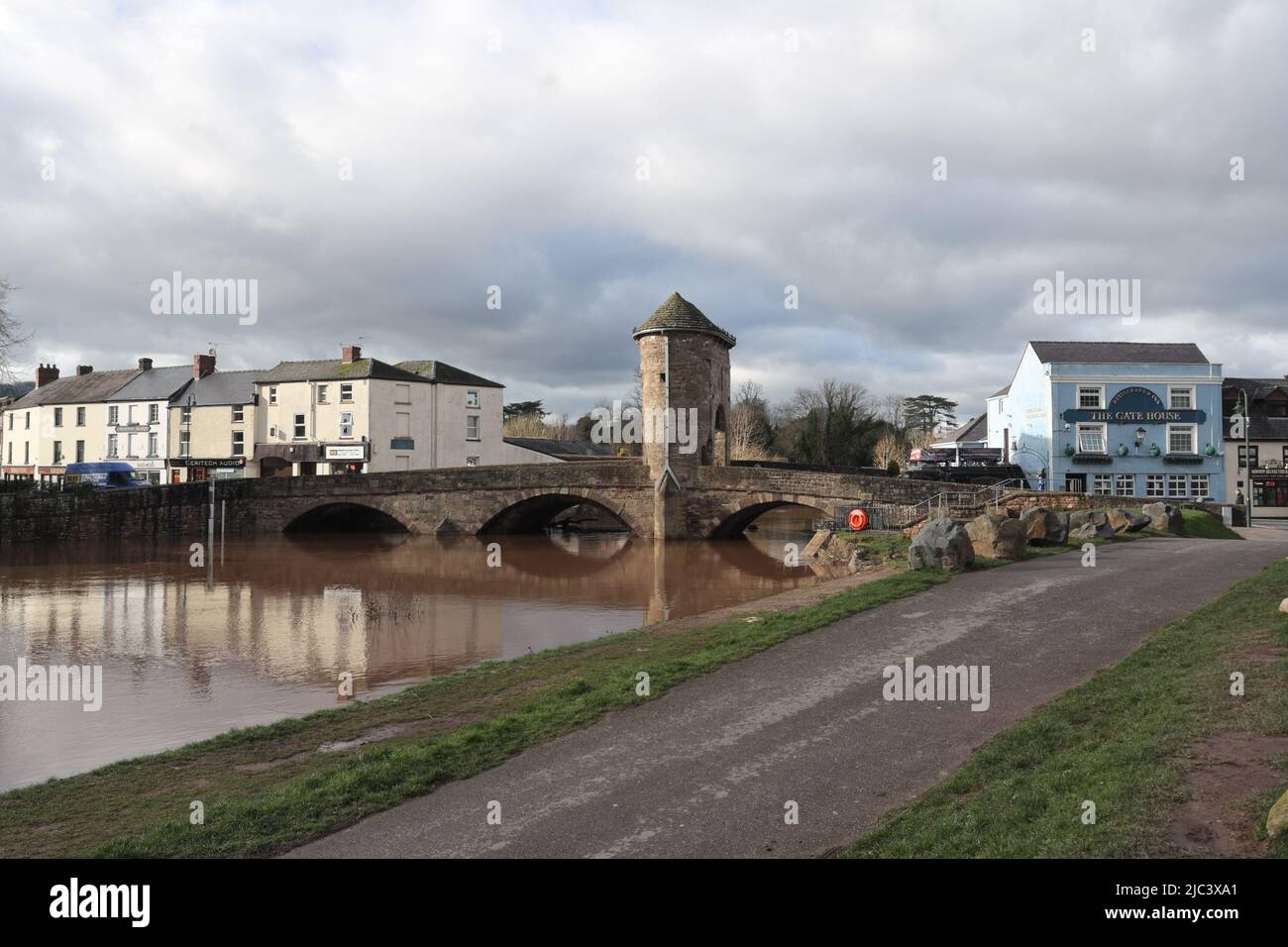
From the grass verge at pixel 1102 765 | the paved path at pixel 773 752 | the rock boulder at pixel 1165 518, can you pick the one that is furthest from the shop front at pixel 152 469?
the grass verge at pixel 1102 765

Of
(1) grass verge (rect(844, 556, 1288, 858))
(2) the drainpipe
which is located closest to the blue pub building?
(2) the drainpipe

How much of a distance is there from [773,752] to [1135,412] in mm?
45414

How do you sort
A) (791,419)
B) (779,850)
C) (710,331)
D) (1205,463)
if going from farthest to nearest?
(791,419) → (1205,463) → (710,331) → (779,850)

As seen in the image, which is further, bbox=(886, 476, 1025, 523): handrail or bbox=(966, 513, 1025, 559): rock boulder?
bbox=(886, 476, 1025, 523): handrail

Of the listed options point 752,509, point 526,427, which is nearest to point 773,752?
point 752,509

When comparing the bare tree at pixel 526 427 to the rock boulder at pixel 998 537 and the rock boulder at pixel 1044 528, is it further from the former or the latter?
the rock boulder at pixel 998 537

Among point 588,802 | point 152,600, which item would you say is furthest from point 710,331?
point 588,802

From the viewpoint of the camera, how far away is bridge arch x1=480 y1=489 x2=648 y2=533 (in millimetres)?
35688

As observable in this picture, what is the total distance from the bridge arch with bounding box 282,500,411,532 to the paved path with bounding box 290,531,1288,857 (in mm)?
33936

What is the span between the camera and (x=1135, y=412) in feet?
146

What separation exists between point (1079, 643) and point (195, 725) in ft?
34.0

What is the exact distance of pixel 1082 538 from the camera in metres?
21.3

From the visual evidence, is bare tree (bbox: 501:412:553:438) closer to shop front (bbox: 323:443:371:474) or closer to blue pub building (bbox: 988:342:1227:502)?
shop front (bbox: 323:443:371:474)
